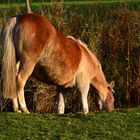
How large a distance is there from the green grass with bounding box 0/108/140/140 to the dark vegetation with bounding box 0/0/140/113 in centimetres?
296

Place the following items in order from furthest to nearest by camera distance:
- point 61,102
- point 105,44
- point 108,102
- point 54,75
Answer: point 105,44 → point 108,102 → point 61,102 → point 54,75

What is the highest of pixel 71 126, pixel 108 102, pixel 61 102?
pixel 71 126

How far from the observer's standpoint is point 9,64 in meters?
8.70

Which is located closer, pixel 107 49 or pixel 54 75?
pixel 54 75

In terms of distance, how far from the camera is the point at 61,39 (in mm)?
9461

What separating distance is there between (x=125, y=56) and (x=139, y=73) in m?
0.62

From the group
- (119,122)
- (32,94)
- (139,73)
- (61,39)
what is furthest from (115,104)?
(119,122)

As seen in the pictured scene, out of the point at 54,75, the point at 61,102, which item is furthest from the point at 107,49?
the point at 54,75

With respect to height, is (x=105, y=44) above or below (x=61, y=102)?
above

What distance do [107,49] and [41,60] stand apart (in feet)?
10.4

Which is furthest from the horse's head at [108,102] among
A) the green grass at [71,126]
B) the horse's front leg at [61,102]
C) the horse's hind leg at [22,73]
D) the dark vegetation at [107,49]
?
the horse's hind leg at [22,73]

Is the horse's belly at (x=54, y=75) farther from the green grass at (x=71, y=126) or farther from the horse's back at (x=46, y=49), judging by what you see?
the green grass at (x=71, y=126)

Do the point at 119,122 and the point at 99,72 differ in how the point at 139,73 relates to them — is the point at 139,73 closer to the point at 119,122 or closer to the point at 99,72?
the point at 99,72

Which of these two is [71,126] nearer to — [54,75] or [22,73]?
[22,73]
